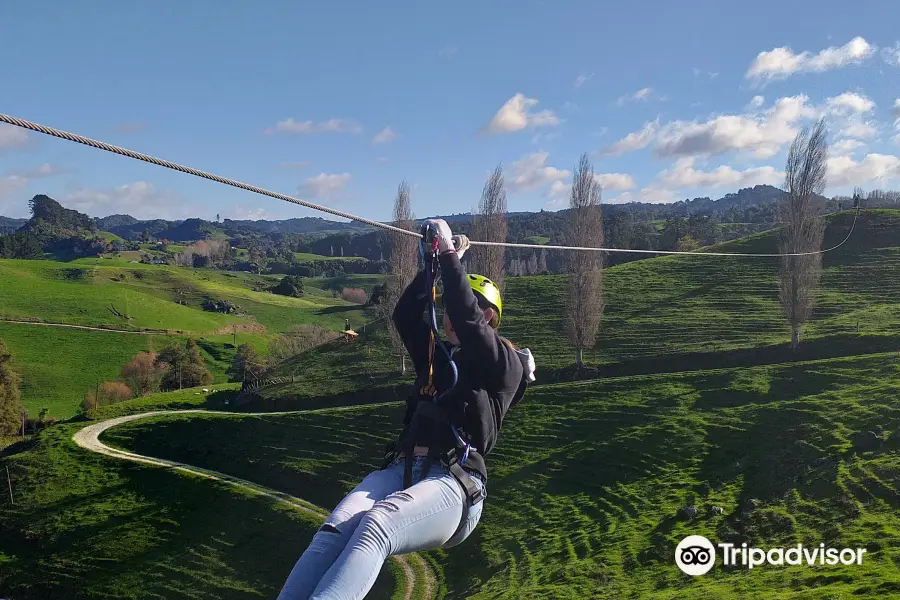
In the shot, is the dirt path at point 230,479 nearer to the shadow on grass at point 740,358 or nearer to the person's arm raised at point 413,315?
the person's arm raised at point 413,315

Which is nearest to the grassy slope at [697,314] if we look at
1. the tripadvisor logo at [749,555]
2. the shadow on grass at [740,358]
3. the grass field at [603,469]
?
the shadow on grass at [740,358]

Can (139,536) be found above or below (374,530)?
below

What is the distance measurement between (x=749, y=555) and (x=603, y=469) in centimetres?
725

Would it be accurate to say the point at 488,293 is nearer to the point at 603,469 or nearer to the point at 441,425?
the point at 441,425

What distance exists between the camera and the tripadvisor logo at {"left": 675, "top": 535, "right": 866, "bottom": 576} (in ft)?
44.8

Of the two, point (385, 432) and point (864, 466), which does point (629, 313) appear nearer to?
point (385, 432)

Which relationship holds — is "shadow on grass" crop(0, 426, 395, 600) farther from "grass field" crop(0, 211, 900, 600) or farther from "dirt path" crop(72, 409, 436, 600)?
"dirt path" crop(72, 409, 436, 600)

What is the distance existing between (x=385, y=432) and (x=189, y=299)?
7156 centimetres

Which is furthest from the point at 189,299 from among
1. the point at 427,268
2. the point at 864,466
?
the point at 427,268

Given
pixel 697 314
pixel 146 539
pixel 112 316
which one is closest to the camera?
pixel 146 539

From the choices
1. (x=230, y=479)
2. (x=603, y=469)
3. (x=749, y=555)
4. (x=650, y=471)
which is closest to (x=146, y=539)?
(x=230, y=479)

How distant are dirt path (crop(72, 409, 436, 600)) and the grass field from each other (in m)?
0.55

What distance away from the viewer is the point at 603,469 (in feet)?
72.8

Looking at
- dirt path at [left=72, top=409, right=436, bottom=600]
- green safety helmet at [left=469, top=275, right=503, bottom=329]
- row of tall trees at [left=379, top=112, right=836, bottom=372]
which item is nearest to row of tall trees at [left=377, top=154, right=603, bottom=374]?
row of tall trees at [left=379, top=112, right=836, bottom=372]
